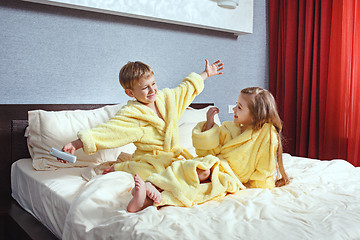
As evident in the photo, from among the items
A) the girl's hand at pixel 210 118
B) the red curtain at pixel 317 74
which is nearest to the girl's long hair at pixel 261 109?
the girl's hand at pixel 210 118

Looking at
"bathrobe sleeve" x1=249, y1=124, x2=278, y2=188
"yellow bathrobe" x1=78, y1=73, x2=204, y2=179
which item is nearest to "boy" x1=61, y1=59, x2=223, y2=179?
"yellow bathrobe" x1=78, y1=73, x2=204, y2=179

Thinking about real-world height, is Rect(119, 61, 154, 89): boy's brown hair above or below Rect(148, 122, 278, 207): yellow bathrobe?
above

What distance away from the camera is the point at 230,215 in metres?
1.34

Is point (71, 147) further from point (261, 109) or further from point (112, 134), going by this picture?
point (261, 109)

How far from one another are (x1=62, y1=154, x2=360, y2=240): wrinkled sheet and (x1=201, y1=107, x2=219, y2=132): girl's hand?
36 centimetres

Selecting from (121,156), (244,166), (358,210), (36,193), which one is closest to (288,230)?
(358,210)

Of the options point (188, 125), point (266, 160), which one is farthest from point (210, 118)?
point (188, 125)

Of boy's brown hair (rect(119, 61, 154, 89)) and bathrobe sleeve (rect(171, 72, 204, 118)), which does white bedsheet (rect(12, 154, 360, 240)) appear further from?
bathrobe sleeve (rect(171, 72, 204, 118))

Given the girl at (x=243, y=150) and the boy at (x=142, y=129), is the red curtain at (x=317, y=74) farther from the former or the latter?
the boy at (x=142, y=129)

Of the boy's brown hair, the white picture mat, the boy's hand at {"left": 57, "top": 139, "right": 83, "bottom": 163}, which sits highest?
the white picture mat

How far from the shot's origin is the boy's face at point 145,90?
194cm

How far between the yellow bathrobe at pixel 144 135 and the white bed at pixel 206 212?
0.58 feet

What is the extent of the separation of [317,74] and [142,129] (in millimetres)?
2069

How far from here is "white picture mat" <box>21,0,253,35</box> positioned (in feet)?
8.22
